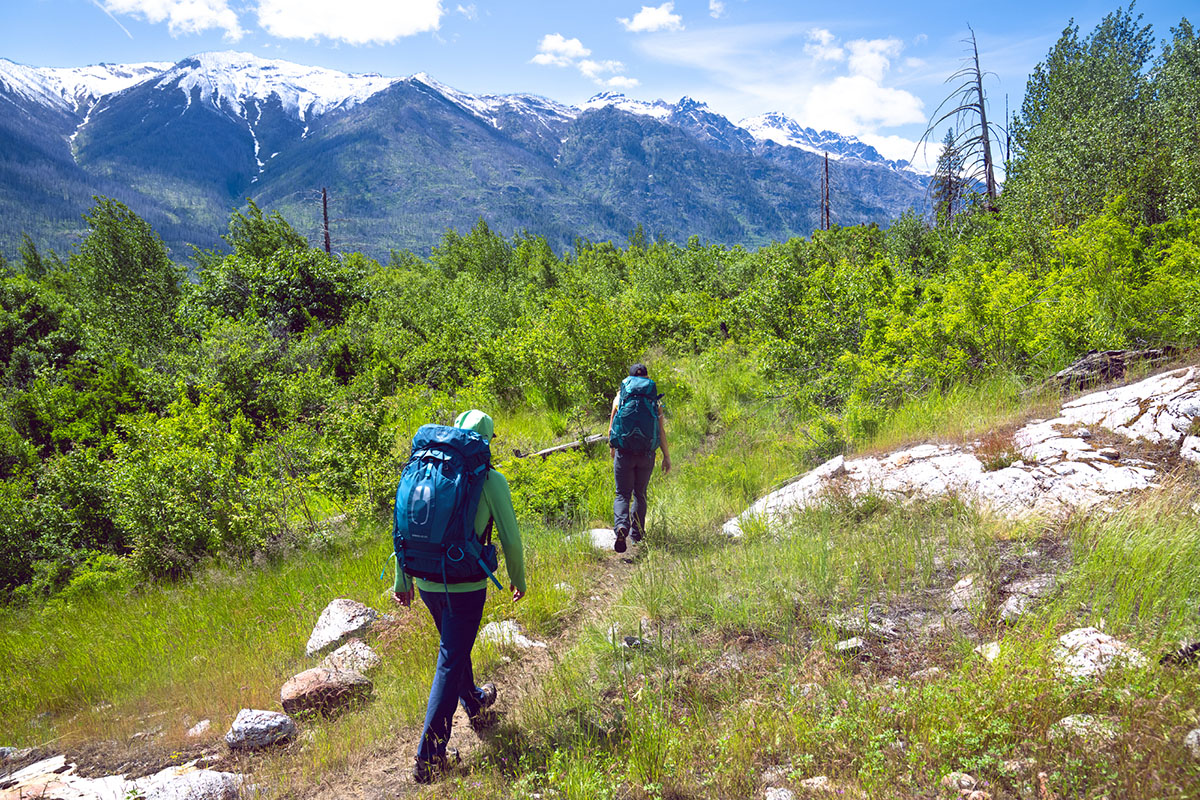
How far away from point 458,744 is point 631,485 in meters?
3.21

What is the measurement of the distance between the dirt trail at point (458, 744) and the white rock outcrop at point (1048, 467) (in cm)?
240

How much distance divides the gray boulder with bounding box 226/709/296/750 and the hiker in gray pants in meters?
3.34

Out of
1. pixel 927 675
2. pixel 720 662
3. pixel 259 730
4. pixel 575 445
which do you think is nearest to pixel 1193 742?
pixel 927 675

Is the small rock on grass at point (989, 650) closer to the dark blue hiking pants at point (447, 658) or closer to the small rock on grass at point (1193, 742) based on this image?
the small rock on grass at point (1193, 742)

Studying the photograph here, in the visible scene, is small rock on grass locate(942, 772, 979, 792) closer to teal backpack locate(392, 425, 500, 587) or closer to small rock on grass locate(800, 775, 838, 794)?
small rock on grass locate(800, 775, 838, 794)

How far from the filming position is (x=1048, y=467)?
5199 millimetres

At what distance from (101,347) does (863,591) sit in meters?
19.1

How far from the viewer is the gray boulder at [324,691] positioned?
3.95 m

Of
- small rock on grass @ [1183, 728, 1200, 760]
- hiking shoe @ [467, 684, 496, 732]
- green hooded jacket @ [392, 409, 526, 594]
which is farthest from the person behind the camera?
hiking shoe @ [467, 684, 496, 732]

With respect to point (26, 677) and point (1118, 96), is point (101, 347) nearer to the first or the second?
point (26, 677)

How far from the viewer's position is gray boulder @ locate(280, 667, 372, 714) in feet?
12.9

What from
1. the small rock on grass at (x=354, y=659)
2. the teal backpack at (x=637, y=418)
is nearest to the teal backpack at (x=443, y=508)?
the small rock on grass at (x=354, y=659)

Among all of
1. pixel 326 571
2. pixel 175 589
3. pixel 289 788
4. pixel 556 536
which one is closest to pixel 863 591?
pixel 556 536

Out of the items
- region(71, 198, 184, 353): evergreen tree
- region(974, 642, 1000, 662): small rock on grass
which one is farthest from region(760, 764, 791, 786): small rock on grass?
→ region(71, 198, 184, 353): evergreen tree
